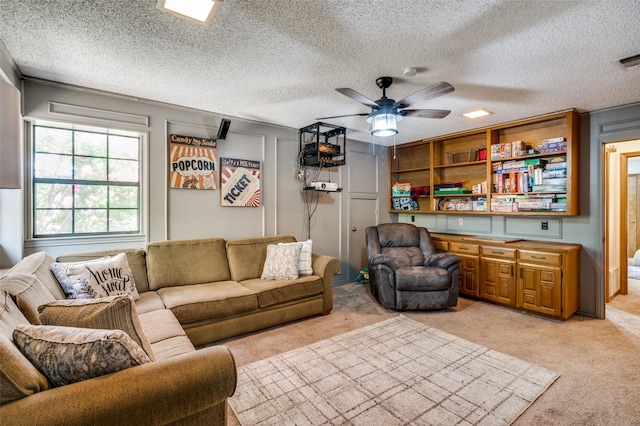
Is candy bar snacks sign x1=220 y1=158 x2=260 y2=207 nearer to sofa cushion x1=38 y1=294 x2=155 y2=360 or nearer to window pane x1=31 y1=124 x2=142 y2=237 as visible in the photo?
window pane x1=31 y1=124 x2=142 y2=237

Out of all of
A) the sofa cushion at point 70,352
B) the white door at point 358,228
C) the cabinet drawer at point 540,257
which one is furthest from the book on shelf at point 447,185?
the sofa cushion at point 70,352

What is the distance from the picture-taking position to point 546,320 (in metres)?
3.38

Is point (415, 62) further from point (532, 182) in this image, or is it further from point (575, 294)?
point (575, 294)

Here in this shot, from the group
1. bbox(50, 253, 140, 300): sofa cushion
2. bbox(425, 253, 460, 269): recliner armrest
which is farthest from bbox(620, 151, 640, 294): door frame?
bbox(50, 253, 140, 300): sofa cushion

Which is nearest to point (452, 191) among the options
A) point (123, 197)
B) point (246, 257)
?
point (246, 257)

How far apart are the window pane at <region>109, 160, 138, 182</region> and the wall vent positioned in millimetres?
4578

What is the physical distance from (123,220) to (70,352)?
2581 mm

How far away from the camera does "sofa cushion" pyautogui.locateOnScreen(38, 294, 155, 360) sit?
132 cm

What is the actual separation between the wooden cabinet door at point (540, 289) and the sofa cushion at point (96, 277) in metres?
4.18

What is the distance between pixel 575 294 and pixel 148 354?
173 inches

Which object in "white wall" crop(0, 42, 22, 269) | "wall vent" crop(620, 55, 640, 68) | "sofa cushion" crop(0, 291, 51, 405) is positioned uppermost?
"wall vent" crop(620, 55, 640, 68)

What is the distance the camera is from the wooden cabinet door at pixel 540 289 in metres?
3.33

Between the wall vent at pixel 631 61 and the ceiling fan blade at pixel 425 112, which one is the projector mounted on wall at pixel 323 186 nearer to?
the ceiling fan blade at pixel 425 112

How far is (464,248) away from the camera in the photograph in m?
4.16
